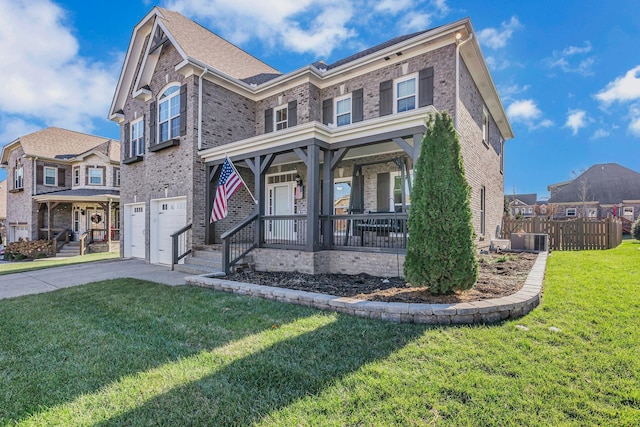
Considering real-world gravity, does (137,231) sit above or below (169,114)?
below

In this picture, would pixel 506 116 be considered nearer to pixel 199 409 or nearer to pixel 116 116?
pixel 199 409

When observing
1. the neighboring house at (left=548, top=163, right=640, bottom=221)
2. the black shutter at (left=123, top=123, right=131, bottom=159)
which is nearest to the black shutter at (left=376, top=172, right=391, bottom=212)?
the black shutter at (left=123, top=123, right=131, bottom=159)

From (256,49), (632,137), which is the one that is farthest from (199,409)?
(632,137)

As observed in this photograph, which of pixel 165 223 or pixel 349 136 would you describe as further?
pixel 165 223

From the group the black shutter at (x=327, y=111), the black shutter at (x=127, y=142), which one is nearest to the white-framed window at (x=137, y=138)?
the black shutter at (x=127, y=142)

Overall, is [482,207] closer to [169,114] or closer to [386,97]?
[386,97]

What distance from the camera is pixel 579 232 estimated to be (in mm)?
12984

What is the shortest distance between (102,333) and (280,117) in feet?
29.7

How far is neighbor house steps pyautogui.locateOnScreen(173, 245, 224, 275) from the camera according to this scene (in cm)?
851

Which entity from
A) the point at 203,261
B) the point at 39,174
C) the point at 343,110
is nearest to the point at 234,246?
the point at 203,261

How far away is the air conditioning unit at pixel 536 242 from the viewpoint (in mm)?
10414

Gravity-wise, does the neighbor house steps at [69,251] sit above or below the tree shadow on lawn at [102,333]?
below

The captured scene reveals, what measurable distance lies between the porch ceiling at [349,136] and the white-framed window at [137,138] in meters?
5.54

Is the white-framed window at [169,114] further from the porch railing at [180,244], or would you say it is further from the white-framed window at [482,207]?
the white-framed window at [482,207]
